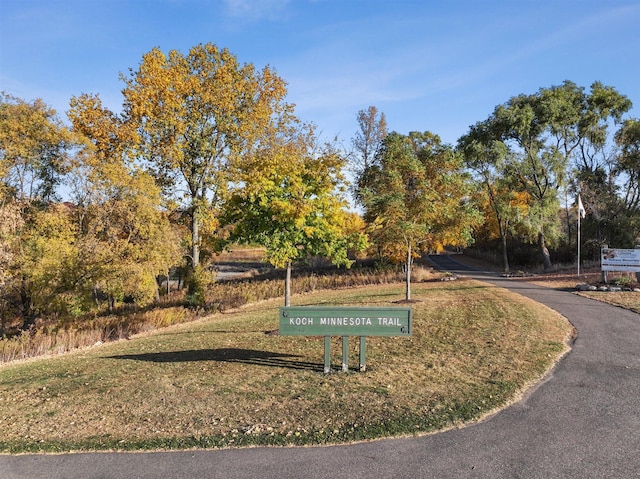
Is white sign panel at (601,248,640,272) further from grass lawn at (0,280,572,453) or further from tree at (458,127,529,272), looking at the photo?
tree at (458,127,529,272)

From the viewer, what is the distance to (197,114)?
2028 cm

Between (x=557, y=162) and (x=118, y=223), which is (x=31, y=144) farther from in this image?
(x=557, y=162)

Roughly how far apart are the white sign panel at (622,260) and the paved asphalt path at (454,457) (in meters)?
13.6

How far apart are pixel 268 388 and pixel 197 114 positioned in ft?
53.7

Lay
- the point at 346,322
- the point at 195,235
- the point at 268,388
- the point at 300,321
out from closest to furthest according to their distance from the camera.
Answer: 1. the point at 268,388
2. the point at 346,322
3. the point at 300,321
4. the point at 195,235

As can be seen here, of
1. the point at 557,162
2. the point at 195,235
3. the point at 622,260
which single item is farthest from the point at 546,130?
the point at 195,235

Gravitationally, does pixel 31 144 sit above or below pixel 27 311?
above

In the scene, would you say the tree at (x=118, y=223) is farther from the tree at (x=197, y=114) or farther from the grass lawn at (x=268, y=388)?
the grass lawn at (x=268, y=388)

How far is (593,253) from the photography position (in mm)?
32281

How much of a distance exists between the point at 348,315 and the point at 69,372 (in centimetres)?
563

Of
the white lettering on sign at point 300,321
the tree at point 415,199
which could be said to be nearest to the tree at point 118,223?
the tree at point 415,199

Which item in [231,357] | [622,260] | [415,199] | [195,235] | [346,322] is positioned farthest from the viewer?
[195,235]

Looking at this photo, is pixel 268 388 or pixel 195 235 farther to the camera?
pixel 195 235

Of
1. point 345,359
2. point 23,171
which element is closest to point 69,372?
point 345,359
